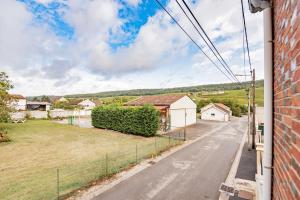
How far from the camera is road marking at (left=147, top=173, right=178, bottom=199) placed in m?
9.84

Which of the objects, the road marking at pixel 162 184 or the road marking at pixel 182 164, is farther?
the road marking at pixel 182 164

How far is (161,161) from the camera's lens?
14.9 meters

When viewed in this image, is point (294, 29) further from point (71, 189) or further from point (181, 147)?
point (181, 147)

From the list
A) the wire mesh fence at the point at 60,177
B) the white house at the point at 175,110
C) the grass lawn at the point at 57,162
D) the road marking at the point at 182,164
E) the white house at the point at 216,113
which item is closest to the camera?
the wire mesh fence at the point at 60,177

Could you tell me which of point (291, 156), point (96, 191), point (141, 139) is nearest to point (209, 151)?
point (141, 139)

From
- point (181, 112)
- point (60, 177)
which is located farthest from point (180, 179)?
point (181, 112)

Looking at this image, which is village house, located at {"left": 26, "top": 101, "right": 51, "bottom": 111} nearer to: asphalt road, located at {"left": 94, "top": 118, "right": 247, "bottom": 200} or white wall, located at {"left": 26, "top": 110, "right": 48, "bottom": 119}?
white wall, located at {"left": 26, "top": 110, "right": 48, "bottom": 119}

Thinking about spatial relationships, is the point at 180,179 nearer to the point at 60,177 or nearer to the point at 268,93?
the point at 60,177

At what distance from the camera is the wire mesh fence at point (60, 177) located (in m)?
9.52

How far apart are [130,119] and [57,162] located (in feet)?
40.3

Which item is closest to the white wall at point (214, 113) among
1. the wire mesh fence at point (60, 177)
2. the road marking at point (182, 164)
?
the wire mesh fence at point (60, 177)

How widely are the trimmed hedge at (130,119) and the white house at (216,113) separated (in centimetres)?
2538

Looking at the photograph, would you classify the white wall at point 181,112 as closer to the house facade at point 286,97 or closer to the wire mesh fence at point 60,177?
the wire mesh fence at point 60,177

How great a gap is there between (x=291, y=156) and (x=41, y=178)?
1225 cm
